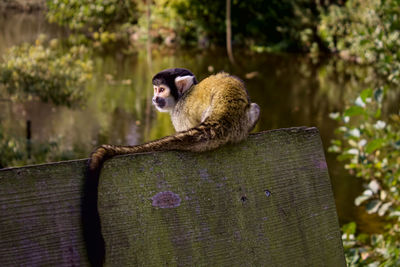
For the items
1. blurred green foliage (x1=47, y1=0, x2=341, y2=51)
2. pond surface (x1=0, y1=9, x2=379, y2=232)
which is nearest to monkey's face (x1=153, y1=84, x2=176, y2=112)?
pond surface (x1=0, y1=9, x2=379, y2=232)

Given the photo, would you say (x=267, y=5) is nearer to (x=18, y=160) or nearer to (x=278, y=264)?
(x=18, y=160)

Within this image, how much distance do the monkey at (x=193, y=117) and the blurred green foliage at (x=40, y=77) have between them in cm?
424

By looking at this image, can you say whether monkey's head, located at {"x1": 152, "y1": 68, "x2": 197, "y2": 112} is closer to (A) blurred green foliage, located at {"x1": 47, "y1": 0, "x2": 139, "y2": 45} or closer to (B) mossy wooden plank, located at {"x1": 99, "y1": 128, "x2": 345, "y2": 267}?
(B) mossy wooden plank, located at {"x1": 99, "y1": 128, "x2": 345, "y2": 267}

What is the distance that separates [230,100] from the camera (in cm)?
197

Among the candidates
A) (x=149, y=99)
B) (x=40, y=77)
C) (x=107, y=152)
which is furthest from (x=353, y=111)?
(x=149, y=99)

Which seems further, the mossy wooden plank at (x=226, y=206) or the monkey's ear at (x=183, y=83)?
the monkey's ear at (x=183, y=83)

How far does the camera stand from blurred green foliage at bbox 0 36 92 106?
6320 mm

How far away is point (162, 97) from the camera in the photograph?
248 cm

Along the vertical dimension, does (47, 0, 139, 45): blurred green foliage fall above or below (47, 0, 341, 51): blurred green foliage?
below

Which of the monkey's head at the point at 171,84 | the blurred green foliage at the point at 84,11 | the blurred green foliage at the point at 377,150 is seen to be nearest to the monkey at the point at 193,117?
the monkey's head at the point at 171,84

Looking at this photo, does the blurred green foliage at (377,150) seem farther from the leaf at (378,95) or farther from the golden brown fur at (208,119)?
the golden brown fur at (208,119)

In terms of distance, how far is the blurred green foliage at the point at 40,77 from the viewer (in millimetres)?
6320

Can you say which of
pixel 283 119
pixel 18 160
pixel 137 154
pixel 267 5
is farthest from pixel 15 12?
pixel 267 5

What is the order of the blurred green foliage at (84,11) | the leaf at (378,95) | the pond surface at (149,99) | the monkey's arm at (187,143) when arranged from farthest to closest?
the pond surface at (149,99), the blurred green foliage at (84,11), the leaf at (378,95), the monkey's arm at (187,143)
